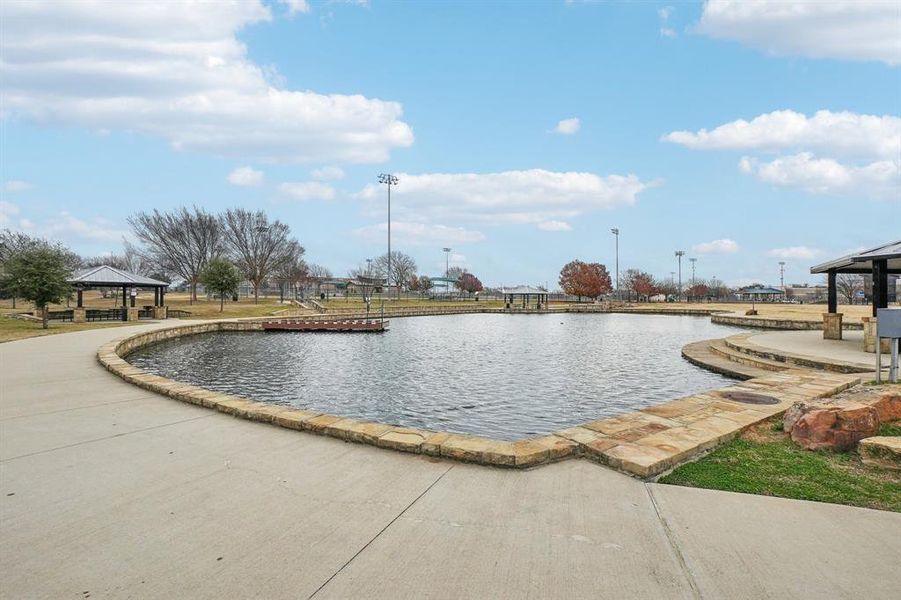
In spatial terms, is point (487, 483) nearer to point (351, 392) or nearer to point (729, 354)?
point (351, 392)

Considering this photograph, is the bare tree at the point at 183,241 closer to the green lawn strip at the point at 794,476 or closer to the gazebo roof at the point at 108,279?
the gazebo roof at the point at 108,279

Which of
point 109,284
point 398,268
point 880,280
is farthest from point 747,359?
point 398,268

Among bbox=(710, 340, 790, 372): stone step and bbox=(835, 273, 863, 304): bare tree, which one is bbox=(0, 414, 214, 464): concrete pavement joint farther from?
bbox=(835, 273, 863, 304): bare tree

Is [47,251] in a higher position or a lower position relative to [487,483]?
higher

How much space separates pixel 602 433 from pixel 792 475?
5.22 ft

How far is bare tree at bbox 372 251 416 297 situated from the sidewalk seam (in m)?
76.0

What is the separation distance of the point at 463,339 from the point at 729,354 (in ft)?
34.7

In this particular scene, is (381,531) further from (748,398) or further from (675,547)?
(748,398)

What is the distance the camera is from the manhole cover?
6.63 meters

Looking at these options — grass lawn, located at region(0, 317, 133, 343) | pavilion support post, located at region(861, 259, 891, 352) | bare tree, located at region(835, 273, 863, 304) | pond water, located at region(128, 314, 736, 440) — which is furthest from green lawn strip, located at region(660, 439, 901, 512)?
bare tree, located at region(835, 273, 863, 304)

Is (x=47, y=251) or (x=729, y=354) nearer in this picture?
(x=729, y=354)

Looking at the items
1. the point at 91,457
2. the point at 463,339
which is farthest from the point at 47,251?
the point at 91,457

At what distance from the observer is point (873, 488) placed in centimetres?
355

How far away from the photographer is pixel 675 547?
109 inches
